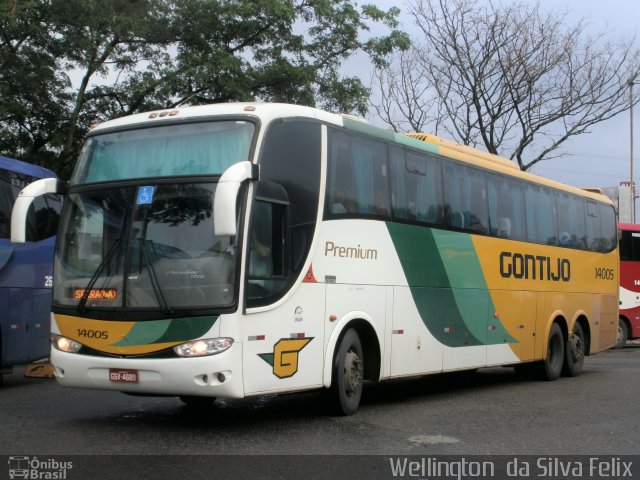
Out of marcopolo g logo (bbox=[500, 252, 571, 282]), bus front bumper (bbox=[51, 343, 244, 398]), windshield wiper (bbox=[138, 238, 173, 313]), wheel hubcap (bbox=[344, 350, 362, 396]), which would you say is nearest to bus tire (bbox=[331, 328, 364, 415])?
wheel hubcap (bbox=[344, 350, 362, 396])

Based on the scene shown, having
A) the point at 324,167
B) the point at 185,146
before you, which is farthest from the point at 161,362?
the point at 324,167

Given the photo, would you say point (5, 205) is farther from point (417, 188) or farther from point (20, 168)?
point (417, 188)

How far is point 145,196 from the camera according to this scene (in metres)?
7.68

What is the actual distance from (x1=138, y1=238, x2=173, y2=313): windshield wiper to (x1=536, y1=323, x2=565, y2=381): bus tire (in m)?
8.69

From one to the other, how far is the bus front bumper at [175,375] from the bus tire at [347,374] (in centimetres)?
160

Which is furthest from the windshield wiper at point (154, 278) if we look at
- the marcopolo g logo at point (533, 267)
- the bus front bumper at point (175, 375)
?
the marcopolo g logo at point (533, 267)

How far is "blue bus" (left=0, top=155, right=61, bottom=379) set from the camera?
11305 millimetres

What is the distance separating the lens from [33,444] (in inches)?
274

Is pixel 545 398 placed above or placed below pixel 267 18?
below

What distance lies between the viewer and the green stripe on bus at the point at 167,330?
7.21 metres

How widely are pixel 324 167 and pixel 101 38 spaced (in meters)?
10.8

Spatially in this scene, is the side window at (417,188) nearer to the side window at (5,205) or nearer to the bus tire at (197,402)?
the bus tire at (197,402)

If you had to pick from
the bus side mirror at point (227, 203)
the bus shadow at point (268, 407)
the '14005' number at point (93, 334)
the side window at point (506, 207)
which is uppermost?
the side window at point (506, 207)

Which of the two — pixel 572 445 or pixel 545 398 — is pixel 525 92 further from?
pixel 572 445
